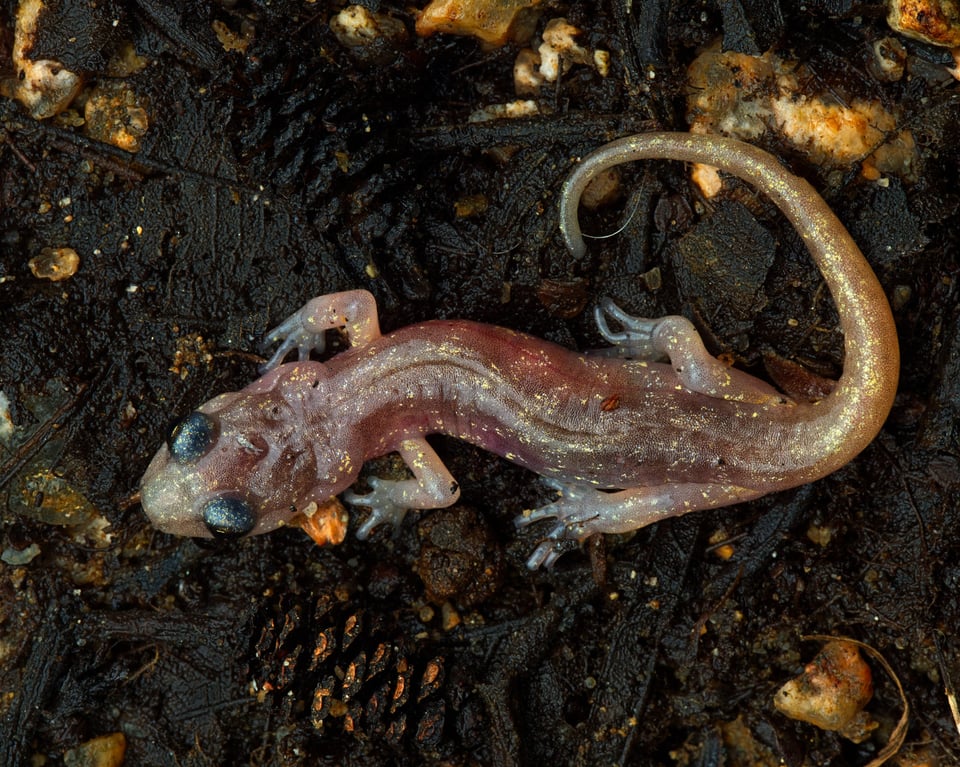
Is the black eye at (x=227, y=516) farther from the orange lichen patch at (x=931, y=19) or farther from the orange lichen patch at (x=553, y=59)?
the orange lichen patch at (x=931, y=19)

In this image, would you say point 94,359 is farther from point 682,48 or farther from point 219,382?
point 682,48

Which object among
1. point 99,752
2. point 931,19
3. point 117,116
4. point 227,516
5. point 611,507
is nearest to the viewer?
point 931,19

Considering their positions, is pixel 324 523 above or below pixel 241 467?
below

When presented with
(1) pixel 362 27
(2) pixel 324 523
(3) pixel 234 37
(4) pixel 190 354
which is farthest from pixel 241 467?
(1) pixel 362 27

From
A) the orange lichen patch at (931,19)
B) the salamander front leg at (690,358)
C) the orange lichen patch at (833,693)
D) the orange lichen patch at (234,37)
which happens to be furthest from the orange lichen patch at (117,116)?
the orange lichen patch at (833,693)

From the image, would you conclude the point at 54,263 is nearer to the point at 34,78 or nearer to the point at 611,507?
the point at 34,78

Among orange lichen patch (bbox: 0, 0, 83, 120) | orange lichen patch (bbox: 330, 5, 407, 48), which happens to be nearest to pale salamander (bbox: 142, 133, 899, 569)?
orange lichen patch (bbox: 330, 5, 407, 48)

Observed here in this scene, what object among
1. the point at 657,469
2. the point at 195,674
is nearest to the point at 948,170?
the point at 657,469
